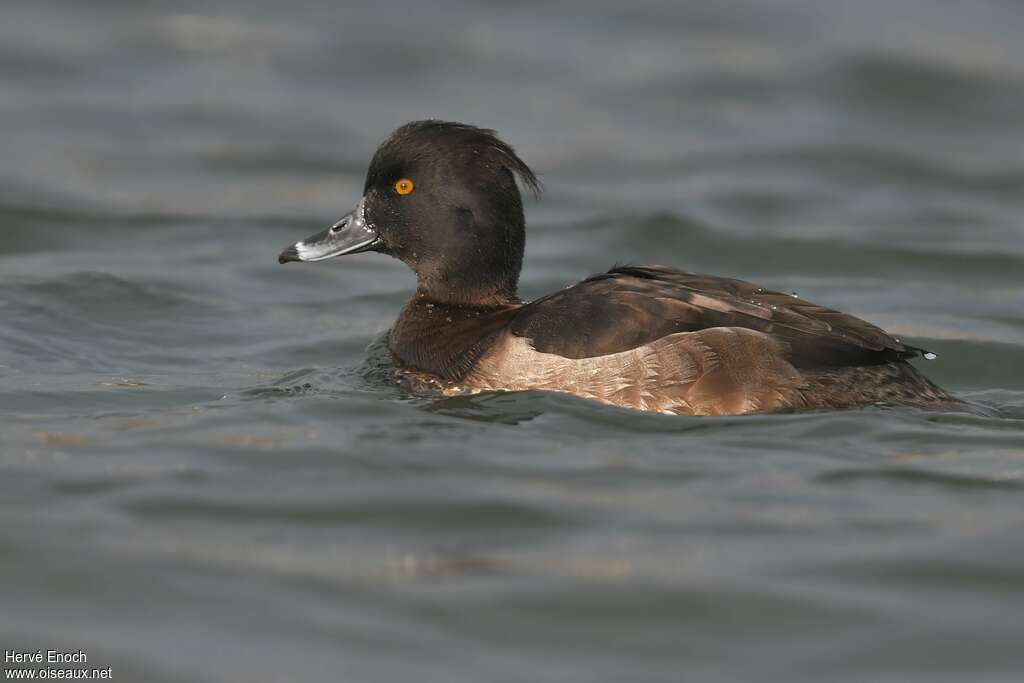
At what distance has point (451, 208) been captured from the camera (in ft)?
24.8

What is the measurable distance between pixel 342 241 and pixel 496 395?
55.5 inches

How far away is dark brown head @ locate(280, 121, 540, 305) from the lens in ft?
24.6

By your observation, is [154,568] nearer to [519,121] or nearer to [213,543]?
[213,543]

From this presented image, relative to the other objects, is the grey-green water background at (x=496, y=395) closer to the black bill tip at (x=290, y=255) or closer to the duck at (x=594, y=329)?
the duck at (x=594, y=329)

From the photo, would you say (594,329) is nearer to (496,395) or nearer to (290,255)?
(496,395)

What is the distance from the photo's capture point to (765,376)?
658 centimetres

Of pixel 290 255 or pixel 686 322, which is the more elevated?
pixel 290 255

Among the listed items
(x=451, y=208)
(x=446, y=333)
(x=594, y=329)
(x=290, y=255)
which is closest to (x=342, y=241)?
(x=290, y=255)

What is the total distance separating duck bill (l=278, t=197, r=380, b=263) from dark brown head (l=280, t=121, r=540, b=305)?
0.03 m

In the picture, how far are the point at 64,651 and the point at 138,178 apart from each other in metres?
8.18

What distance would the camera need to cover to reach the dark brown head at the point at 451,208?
750 centimetres

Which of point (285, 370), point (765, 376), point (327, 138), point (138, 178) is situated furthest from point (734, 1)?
point (765, 376)

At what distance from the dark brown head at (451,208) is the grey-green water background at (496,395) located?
68 centimetres

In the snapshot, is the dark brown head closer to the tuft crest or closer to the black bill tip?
the tuft crest
